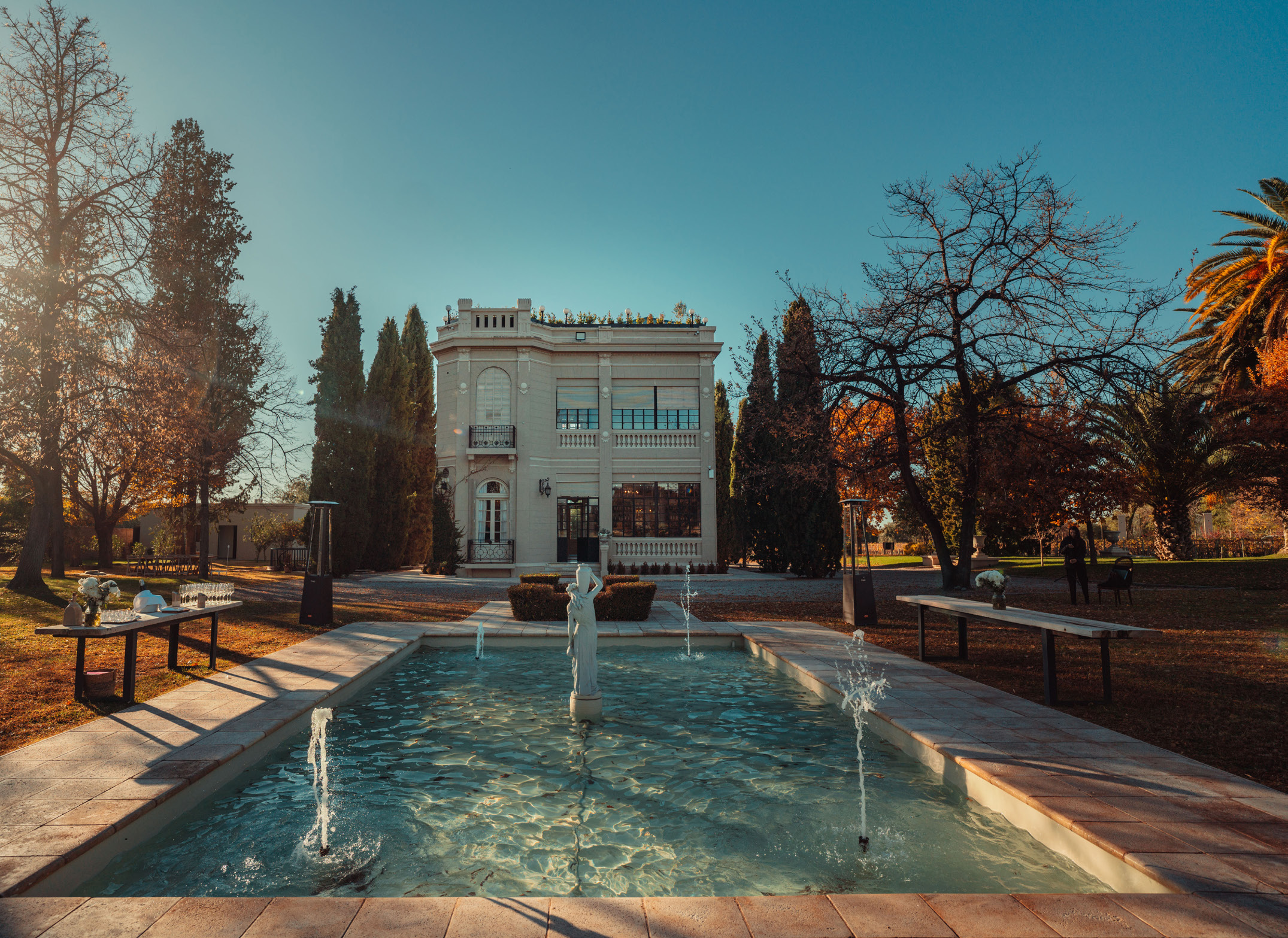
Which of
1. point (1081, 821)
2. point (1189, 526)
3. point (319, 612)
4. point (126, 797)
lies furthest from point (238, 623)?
point (1189, 526)

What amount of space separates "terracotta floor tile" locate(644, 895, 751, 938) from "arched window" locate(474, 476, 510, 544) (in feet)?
73.6

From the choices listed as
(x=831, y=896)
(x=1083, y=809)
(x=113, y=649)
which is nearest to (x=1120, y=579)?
(x=1083, y=809)

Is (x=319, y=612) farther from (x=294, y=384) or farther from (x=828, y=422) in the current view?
(x=294, y=384)

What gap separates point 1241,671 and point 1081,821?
20.3 feet

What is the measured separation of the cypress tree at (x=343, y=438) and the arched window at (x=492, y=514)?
458cm

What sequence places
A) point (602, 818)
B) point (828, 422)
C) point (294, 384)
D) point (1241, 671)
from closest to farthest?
point (602, 818), point (1241, 671), point (828, 422), point (294, 384)

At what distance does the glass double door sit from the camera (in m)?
25.2

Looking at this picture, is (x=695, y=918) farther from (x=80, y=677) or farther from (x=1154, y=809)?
(x=80, y=677)

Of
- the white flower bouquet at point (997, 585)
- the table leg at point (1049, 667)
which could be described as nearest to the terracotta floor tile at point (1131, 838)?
the table leg at point (1049, 667)

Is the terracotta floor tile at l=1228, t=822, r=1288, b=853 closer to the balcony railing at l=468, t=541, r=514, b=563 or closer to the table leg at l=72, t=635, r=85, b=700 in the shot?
the table leg at l=72, t=635, r=85, b=700

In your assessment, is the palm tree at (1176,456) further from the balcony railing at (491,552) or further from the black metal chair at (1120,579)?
the balcony railing at (491,552)

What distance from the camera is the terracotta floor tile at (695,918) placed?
2.80 metres

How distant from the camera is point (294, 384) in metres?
23.5

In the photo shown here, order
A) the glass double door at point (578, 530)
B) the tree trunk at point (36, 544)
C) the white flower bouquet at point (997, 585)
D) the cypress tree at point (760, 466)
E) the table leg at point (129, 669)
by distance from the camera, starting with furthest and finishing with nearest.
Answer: the glass double door at point (578, 530), the cypress tree at point (760, 466), the tree trunk at point (36, 544), the white flower bouquet at point (997, 585), the table leg at point (129, 669)
